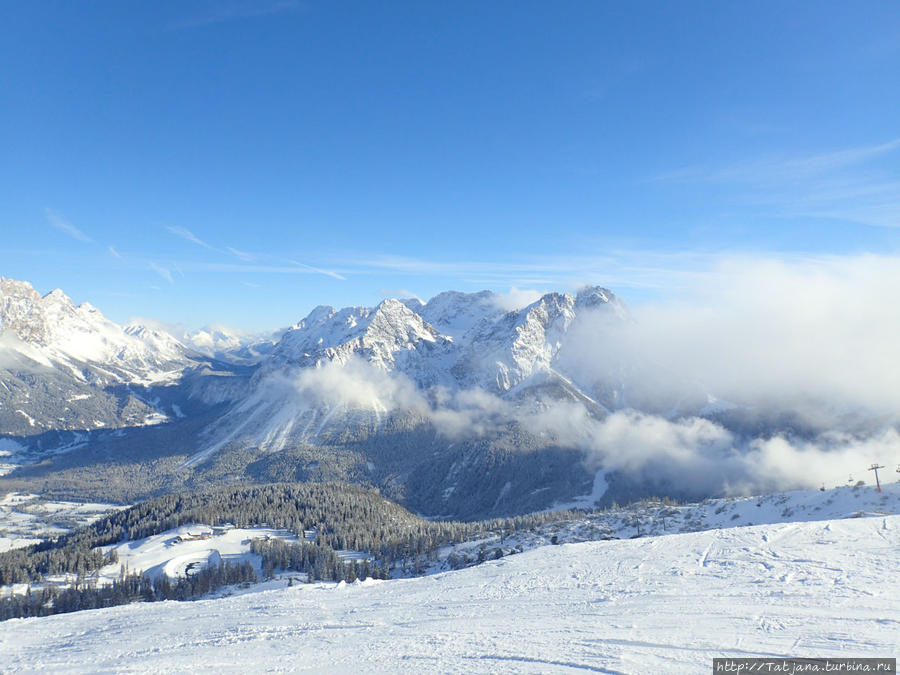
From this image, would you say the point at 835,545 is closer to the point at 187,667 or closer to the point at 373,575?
the point at 187,667

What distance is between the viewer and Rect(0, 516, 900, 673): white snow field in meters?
17.8

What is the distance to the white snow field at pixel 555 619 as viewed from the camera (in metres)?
17.8

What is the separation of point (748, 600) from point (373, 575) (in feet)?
238

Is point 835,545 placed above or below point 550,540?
above

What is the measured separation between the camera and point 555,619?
72.8 ft

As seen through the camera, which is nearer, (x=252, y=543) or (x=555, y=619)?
(x=555, y=619)

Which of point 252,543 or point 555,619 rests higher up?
point 555,619

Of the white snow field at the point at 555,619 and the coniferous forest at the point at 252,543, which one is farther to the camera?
the coniferous forest at the point at 252,543

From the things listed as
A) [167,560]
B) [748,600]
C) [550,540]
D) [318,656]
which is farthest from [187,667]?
[167,560]

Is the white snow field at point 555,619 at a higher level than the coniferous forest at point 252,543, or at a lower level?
higher

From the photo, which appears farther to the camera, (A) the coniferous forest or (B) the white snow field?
(A) the coniferous forest

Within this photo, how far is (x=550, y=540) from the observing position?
276ft

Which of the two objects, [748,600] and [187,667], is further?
[748,600]

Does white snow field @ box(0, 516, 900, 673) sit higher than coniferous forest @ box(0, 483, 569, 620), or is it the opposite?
white snow field @ box(0, 516, 900, 673)
